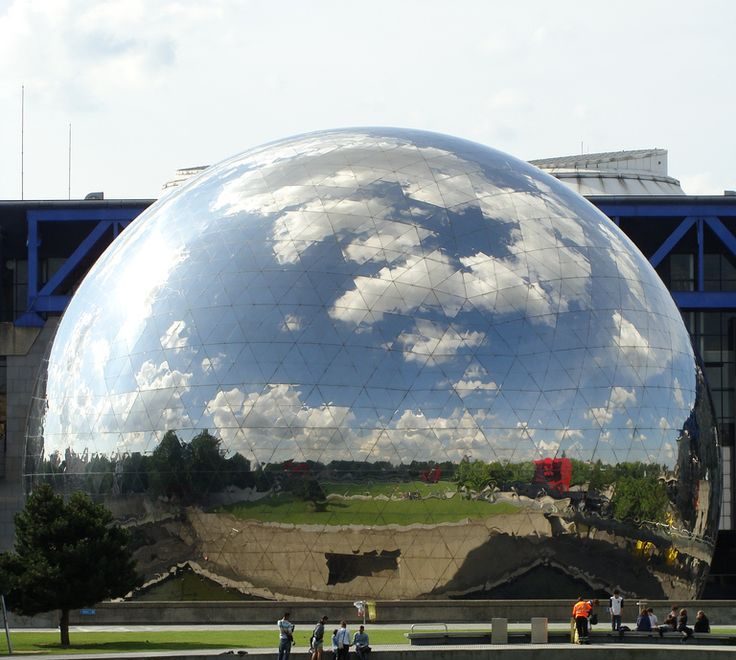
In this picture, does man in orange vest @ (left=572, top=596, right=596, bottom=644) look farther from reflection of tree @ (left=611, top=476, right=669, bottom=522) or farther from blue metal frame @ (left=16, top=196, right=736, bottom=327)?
blue metal frame @ (left=16, top=196, right=736, bottom=327)

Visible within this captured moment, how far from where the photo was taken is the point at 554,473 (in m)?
36.4

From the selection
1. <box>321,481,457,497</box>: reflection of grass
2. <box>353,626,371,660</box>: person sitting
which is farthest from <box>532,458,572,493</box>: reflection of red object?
<box>353,626,371,660</box>: person sitting

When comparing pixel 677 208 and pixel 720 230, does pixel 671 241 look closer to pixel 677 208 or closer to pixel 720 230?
pixel 677 208

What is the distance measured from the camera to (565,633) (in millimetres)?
32594

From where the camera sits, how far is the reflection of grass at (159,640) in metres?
31.3

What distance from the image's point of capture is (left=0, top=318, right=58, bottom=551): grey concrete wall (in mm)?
58188

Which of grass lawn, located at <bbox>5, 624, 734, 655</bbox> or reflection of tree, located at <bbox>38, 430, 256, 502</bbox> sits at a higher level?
reflection of tree, located at <bbox>38, 430, 256, 502</bbox>

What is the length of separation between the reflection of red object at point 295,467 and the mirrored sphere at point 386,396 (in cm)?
6

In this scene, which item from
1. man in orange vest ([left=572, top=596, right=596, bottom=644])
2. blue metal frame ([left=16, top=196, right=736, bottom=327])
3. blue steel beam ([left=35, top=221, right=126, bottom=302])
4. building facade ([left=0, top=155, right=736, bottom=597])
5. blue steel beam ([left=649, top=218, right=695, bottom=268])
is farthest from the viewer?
blue steel beam ([left=649, top=218, right=695, bottom=268])

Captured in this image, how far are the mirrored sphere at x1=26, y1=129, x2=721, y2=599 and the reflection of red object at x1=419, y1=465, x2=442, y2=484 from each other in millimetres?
187

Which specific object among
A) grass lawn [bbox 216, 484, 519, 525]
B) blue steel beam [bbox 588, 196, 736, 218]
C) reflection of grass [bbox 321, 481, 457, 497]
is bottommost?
grass lawn [bbox 216, 484, 519, 525]

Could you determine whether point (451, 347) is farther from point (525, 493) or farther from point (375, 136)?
point (375, 136)

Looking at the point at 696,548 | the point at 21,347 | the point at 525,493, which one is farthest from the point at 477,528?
the point at 21,347

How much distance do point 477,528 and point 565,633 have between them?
13.0 feet
